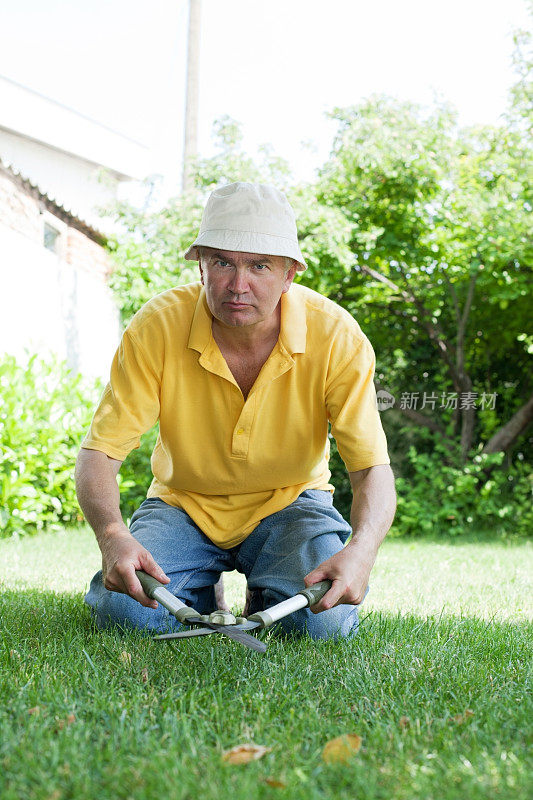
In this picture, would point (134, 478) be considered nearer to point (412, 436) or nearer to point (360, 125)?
point (412, 436)

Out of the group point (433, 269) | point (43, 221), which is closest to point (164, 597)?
point (433, 269)

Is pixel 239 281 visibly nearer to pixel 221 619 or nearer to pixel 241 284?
pixel 241 284

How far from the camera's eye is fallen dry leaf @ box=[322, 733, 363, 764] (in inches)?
62.4

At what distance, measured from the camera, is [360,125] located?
24.4ft

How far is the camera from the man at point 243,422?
2531mm

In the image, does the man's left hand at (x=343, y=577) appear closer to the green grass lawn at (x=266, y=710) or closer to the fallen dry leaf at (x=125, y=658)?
the green grass lawn at (x=266, y=710)

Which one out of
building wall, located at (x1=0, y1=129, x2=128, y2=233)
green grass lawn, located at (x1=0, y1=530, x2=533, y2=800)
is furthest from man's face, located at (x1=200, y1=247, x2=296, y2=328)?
building wall, located at (x1=0, y1=129, x2=128, y2=233)

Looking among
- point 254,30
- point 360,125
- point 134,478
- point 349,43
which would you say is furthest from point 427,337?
point 254,30

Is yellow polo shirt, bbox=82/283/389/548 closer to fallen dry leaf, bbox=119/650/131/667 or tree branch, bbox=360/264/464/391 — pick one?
fallen dry leaf, bbox=119/650/131/667

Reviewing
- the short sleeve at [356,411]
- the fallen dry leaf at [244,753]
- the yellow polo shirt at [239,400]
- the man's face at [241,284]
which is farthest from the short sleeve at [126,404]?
the fallen dry leaf at [244,753]

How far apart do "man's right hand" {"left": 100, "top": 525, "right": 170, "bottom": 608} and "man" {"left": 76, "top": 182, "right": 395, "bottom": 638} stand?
87 mm

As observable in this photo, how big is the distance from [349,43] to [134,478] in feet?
42.1

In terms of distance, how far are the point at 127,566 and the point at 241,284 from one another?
2.97 ft

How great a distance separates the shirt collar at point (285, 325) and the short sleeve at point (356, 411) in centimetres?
16
